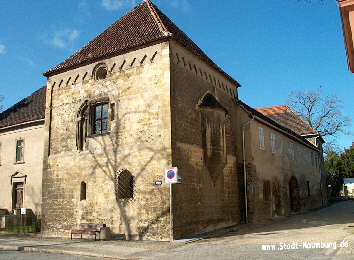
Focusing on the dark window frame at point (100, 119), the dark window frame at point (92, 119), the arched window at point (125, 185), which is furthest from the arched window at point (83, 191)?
the dark window frame at point (100, 119)

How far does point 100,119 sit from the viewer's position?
1593cm

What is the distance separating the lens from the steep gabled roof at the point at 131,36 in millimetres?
15235

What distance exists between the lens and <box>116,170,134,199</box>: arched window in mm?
→ 14562

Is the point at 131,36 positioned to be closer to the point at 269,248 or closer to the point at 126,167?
the point at 126,167

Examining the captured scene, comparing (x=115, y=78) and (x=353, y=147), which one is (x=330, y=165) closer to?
(x=353, y=147)

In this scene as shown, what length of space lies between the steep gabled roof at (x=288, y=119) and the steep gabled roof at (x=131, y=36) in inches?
715

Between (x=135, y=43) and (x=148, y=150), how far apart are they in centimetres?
472

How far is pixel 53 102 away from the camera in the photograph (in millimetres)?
17469

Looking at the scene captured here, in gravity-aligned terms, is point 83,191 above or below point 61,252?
above

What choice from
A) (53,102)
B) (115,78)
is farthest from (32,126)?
(115,78)

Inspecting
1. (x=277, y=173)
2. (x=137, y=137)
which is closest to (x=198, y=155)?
(x=137, y=137)

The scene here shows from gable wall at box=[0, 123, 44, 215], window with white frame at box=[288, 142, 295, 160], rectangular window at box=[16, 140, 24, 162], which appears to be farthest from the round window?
window with white frame at box=[288, 142, 295, 160]

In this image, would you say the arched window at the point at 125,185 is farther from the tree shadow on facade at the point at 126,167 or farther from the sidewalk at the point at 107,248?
the sidewalk at the point at 107,248

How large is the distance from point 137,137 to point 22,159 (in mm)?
10949
